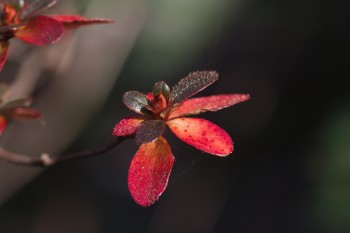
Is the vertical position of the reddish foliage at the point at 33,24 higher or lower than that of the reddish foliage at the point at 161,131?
higher

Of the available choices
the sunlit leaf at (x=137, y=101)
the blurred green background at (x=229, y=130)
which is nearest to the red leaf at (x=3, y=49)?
the sunlit leaf at (x=137, y=101)

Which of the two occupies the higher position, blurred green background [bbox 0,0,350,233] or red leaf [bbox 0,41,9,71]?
red leaf [bbox 0,41,9,71]

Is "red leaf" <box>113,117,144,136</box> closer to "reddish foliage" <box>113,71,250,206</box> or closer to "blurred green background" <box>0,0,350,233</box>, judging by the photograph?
"reddish foliage" <box>113,71,250,206</box>

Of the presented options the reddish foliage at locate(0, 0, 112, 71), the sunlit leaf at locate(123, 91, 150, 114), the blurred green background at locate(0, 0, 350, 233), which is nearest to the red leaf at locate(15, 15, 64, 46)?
the reddish foliage at locate(0, 0, 112, 71)

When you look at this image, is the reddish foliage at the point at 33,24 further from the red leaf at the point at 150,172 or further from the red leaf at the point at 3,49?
the red leaf at the point at 150,172

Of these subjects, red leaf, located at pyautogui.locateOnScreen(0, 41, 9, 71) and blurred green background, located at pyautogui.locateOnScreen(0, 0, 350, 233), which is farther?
blurred green background, located at pyautogui.locateOnScreen(0, 0, 350, 233)

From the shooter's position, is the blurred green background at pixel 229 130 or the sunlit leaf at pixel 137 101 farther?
the blurred green background at pixel 229 130

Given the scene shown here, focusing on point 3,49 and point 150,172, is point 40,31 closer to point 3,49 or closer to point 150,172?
point 3,49
